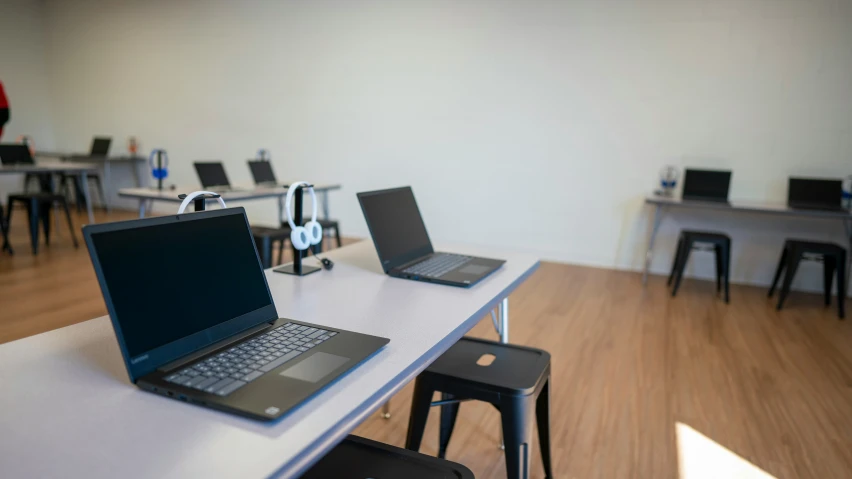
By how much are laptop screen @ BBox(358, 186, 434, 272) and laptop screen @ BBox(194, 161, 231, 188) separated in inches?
113

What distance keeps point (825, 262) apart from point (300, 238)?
426 centimetres

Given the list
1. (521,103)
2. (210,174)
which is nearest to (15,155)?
(210,174)

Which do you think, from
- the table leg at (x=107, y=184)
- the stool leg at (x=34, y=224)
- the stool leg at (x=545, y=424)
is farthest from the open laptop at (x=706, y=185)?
the table leg at (x=107, y=184)

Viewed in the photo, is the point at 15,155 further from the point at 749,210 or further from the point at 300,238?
the point at 749,210

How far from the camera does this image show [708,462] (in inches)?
77.4

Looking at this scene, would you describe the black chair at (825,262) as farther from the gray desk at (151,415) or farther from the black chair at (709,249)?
the gray desk at (151,415)

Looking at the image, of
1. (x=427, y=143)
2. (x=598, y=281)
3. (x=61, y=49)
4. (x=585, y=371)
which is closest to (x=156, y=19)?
(x=61, y=49)

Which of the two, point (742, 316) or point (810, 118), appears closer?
point (742, 316)

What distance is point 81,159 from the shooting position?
726 centimetres

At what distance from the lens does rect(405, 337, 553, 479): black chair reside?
1.42 metres

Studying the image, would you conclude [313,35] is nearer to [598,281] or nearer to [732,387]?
[598,281]

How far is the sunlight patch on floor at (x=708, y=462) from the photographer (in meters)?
1.89

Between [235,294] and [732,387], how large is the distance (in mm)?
2571

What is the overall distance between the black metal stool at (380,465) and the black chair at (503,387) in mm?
402
